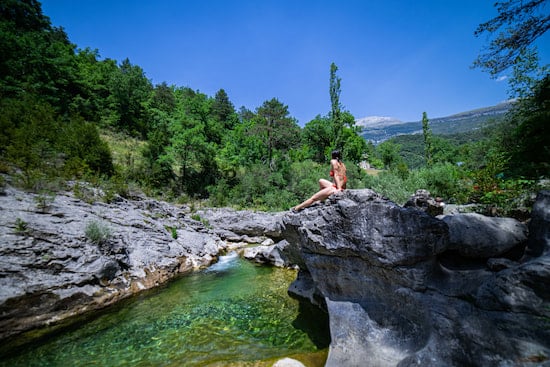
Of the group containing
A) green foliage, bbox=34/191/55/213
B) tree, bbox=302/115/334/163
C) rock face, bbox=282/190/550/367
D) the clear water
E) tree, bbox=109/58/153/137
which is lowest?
the clear water

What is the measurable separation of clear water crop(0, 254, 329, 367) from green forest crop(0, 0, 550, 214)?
5.90m

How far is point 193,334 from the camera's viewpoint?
541 centimetres

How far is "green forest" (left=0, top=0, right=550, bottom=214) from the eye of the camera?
987 cm

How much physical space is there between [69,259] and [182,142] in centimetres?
2061

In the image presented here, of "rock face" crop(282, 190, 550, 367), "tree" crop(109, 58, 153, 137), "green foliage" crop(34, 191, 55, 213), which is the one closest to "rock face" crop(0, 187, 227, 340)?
"green foliage" crop(34, 191, 55, 213)

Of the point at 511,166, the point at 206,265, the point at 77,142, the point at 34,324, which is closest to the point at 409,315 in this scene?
the point at 34,324

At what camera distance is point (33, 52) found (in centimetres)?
2578

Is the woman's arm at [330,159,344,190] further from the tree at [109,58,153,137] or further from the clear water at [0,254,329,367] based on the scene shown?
the tree at [109,58,153,137]

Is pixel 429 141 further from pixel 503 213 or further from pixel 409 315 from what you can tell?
pixel 409 315

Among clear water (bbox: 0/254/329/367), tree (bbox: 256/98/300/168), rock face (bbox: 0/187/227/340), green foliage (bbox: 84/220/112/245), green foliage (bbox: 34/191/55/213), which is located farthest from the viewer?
tree (bbox: 256/98/300/168)

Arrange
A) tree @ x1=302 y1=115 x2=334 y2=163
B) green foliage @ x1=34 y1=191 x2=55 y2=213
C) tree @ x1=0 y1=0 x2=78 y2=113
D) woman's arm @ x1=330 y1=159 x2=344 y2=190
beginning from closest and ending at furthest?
woman's arm @ x1=330 y1=159 x2=344 y2=190, green foliage @ x1=34 y1=191 x2=55 y2=213, tree @ x1=0 y1=0 x2=78 y2=113, tree @ x1=302 y1=115 x2=334 y2=163

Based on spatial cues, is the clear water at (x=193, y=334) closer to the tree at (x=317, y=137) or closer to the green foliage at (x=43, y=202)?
the green foliage at (x=43, y=202)

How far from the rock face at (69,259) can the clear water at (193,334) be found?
2.73 feet

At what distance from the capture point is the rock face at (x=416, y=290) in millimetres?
2771
